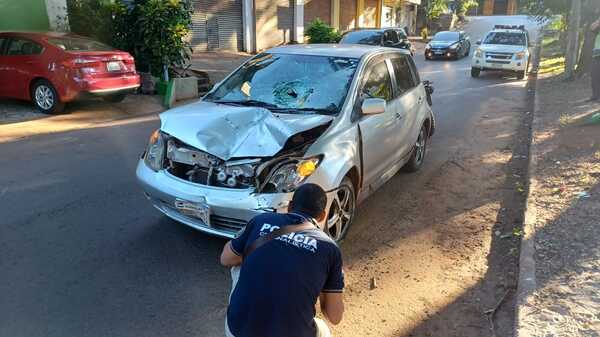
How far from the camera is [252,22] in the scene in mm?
25359

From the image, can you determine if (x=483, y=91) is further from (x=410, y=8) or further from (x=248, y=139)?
(x=410, y=8)

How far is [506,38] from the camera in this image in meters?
18.8

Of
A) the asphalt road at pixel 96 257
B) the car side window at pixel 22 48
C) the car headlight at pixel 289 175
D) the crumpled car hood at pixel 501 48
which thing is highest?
the car side window at pixel 22 48

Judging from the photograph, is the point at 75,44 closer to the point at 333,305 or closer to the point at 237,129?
the point at 237,129

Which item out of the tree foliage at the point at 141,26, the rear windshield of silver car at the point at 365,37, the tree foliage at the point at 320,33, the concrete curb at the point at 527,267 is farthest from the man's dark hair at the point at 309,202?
the tree foliage at the point at 320,33

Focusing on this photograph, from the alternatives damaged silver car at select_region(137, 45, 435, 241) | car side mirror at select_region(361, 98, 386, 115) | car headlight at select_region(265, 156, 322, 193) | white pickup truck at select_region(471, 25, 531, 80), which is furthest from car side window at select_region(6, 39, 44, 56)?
white pickup truck at select_region(471, 25, 531, 80)

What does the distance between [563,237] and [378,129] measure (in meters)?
2.03

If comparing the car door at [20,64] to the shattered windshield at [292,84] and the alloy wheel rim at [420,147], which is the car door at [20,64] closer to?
the shattered windshield at [292,84]

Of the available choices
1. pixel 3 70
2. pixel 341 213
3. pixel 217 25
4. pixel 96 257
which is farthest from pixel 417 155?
pixel 217 25

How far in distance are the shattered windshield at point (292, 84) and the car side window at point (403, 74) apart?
Result: 3.26ft

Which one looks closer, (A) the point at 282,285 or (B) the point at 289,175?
(A) the point at 282,285

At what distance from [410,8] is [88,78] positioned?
49.5m

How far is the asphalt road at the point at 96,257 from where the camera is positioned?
333 centimetres

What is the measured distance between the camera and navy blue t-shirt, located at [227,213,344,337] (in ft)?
6.68
